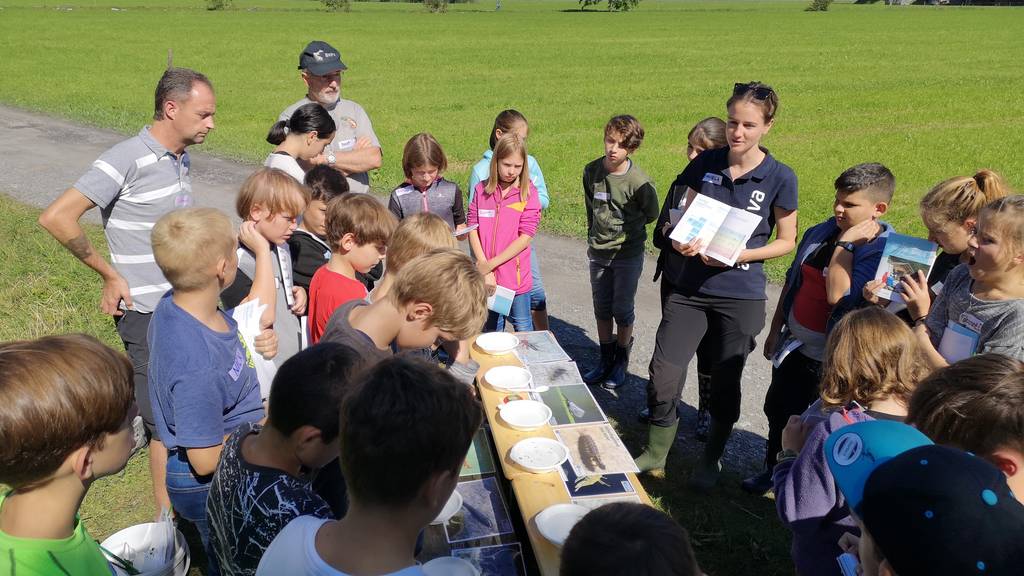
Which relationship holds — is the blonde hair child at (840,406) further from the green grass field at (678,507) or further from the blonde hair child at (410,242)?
the blonde hair child at (410,242)

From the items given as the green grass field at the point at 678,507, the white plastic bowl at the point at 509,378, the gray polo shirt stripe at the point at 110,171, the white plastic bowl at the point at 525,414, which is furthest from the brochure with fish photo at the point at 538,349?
the gray polo shirt stripe at the point at 110,171

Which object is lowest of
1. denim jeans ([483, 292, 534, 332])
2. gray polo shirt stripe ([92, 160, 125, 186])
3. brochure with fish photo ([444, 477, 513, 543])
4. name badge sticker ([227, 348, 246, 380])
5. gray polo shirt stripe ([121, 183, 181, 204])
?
denim jeans ([483, 292, 534, 332])

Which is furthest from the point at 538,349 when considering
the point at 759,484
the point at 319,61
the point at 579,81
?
the point at 579,81

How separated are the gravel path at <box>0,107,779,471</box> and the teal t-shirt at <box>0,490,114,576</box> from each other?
376 centimetres

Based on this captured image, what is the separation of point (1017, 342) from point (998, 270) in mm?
312

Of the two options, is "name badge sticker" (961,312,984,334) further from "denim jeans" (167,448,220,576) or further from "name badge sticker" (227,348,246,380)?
"denim jeans" (167,448,220,576)

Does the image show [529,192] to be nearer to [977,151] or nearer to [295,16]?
[977,151]

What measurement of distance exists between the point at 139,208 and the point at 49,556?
2388mm

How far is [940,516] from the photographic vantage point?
1355 millimetres

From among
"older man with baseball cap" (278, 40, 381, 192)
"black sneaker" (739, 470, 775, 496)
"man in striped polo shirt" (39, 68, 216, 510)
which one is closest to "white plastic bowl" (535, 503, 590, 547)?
"black sneaker" (739, 470, 775, 496)

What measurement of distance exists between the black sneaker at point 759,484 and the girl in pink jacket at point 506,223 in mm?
2128

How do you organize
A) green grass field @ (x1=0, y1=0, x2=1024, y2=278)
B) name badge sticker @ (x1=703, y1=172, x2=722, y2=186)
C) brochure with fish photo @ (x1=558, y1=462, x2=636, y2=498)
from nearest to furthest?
brochure with fish photo @ (x1=558, y1=462, x2=636, y2=498) < name badge sticker @ (x1=703, y1=172, x2=722, y2=186) < green grass field @ (x1=0, y1=0, x2=1024, y2=278)

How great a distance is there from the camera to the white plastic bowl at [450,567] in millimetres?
2135

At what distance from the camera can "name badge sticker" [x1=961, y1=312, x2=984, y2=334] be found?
3.14 meters
